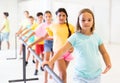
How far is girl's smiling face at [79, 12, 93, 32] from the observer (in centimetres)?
203

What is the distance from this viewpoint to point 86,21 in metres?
2.04

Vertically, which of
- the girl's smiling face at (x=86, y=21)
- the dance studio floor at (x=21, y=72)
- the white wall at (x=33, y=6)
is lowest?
the dance studio floor at (x=21, y=72)

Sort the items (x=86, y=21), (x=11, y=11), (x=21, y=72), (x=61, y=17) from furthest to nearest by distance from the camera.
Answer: (x=11, y=11) < (x=21, y=72) < (x=61, y=17) < (x=86, y=21)

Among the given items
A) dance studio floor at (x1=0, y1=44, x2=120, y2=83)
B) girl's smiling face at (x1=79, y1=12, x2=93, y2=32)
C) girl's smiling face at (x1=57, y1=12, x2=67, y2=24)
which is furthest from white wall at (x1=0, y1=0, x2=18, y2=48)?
girl's smiling face at (x1=79, y1=12, x2=93, y2=32)

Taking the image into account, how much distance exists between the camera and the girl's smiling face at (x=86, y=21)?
2.03 metres

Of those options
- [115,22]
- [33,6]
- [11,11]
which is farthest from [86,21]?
[115,22]

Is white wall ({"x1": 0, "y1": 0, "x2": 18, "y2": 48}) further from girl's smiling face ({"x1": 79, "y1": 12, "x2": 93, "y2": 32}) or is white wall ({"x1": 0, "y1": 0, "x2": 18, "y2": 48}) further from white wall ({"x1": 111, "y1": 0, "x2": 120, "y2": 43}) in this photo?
girl's smiling face ({"x1": 79, "y1": 12, "x2": 93, "y2": 32})

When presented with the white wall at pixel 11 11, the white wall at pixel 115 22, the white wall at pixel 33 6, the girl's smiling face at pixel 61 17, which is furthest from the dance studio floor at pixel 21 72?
the white wall at pixel 115 22

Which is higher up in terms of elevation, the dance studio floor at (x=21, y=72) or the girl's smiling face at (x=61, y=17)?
the girl's smiling face at (x=61, y=17)

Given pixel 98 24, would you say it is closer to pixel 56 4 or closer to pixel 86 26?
pixel 56 4

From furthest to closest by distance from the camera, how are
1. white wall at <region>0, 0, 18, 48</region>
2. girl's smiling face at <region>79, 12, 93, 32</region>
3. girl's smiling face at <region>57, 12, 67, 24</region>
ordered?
white wall at <region>0, 0, 18, 48</region> < girl's smiling face at <region>57, 12, 67, 24</region> < girl's smiling face at <region>79, 12, 93, 32</region>

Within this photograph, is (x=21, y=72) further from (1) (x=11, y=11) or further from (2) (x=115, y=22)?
(2) (x=115, y=22)

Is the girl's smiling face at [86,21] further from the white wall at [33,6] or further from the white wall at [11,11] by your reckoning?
the white wall at [11,11]

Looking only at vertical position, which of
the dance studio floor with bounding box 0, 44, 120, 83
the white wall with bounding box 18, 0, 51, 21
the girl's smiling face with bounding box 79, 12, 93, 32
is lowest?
the dance studio floor with bounding box 0, 44, 120, 83
